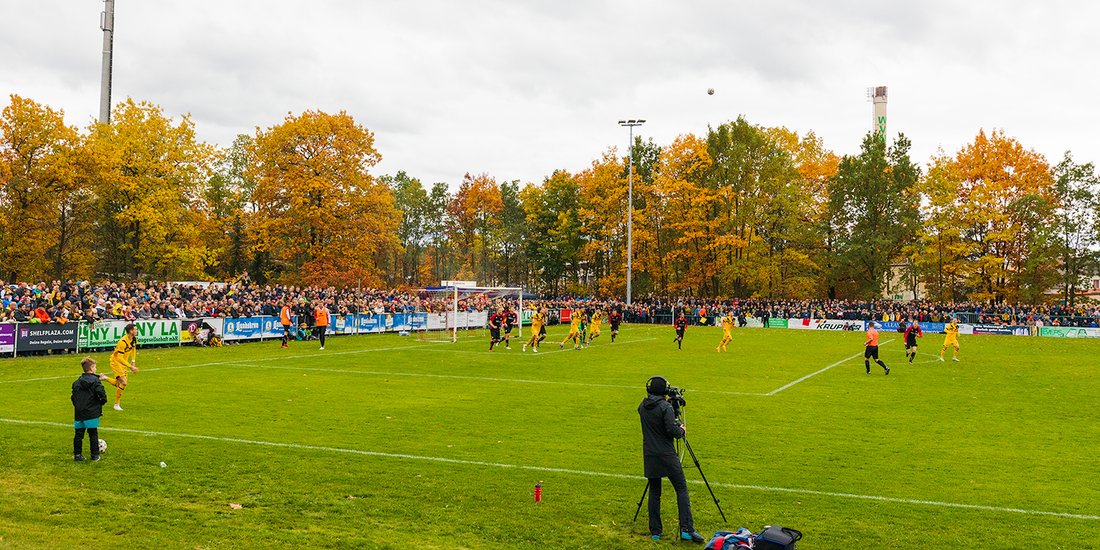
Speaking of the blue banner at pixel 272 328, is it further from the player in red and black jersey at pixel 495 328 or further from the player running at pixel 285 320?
the player in red and black jersey at pixel 495 328

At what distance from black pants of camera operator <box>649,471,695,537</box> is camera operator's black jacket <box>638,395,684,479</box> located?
10cm

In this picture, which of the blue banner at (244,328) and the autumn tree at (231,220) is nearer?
the blue banner at (244,328)

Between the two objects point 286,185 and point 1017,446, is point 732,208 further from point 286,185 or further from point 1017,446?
point 1017,446

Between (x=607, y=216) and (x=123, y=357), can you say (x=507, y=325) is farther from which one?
(x=607, y=216)

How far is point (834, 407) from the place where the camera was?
54.2ft

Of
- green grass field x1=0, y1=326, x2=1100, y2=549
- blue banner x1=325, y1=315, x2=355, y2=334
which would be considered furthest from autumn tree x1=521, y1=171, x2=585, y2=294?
green grass field x1=0, y1=326, x2=1100, y2=549

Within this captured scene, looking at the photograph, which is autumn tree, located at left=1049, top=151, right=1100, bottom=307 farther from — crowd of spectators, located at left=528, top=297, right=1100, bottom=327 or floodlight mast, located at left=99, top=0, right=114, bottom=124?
floodlight mast, located at left=99, top=0, right=114, bottom=124

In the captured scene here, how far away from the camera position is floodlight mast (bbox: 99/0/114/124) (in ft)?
165

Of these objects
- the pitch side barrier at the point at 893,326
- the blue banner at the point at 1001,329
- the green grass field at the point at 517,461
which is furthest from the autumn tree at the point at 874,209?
the green grass field at the point at 517,461

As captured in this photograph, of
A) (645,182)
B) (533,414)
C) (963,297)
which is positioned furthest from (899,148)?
(533,414)

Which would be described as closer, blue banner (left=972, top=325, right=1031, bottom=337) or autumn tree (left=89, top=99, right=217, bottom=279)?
autumn tree (left=89, top=99, right=217, bottom=279)

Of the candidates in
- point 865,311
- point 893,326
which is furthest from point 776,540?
point 865,311

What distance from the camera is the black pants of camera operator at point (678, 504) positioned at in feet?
25.3

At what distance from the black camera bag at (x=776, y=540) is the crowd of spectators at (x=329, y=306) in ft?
87.1
